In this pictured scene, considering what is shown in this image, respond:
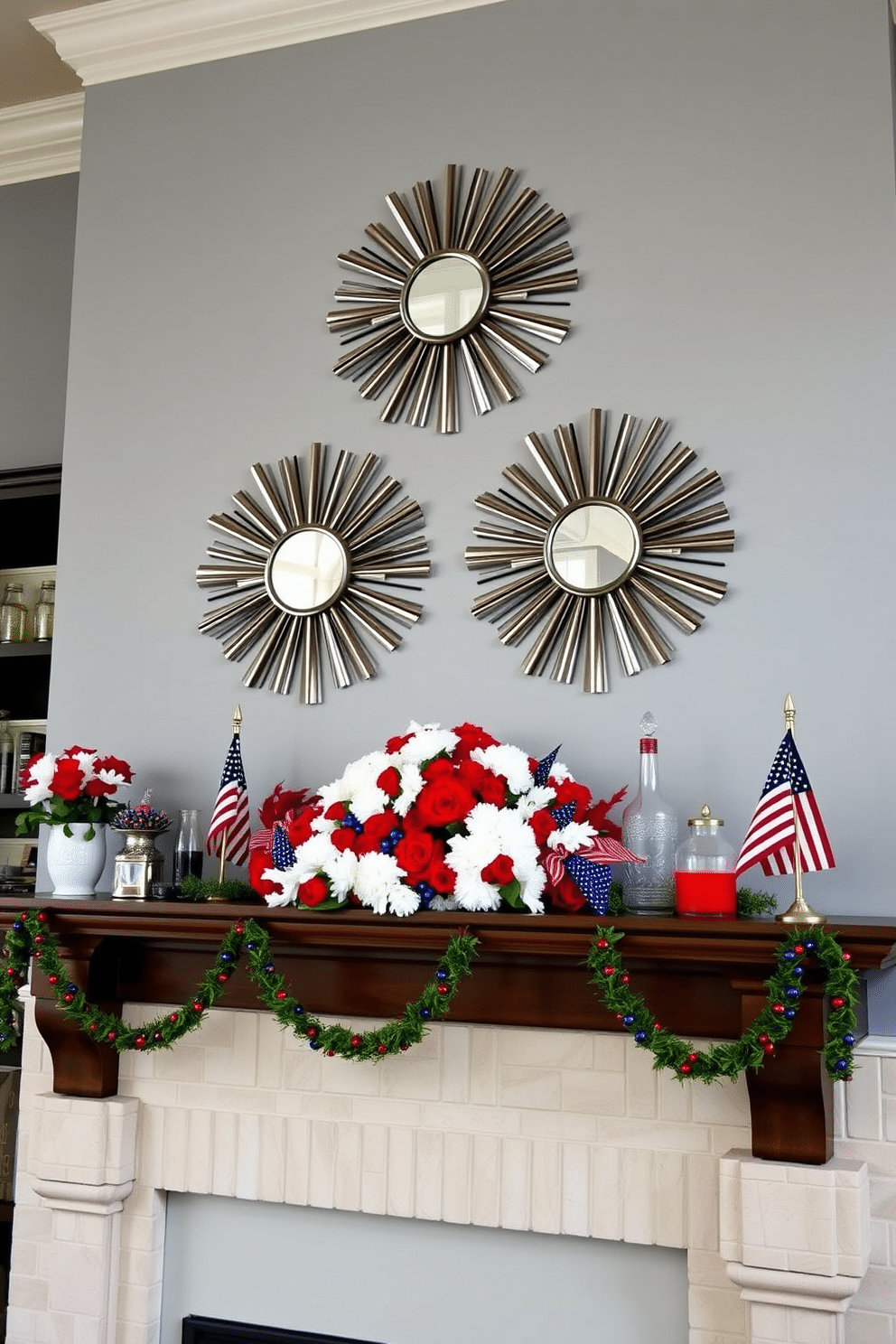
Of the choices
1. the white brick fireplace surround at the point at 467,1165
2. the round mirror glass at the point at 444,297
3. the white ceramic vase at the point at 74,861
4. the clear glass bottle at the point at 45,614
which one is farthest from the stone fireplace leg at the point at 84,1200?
the round mirror glass at the point at 444,297

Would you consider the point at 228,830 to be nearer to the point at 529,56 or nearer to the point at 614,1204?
the point at 614,1204

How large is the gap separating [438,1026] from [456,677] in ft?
2.38

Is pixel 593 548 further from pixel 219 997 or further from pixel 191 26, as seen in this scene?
pixel 191 26

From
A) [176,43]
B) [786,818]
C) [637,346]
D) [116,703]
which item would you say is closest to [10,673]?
[116,703]

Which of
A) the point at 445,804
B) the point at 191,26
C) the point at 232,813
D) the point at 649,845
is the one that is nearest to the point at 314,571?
the point at 232,813

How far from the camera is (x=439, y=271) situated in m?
2.87

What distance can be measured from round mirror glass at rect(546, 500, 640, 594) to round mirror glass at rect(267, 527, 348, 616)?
494 millimetres

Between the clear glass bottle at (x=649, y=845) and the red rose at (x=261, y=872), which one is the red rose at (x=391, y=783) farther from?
the clear glass bottle at (x=649, y=845)

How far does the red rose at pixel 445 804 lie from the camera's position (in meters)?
2.29

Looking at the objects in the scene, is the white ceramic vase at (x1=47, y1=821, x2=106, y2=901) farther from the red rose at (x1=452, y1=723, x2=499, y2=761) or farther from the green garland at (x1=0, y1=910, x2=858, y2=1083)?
the red rose at (x1=452, y1=723, x2=499, y2=761)

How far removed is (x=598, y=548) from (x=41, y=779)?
128 cm

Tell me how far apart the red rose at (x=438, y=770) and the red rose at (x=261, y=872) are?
1.20 ft

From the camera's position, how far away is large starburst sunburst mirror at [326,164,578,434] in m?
2.77

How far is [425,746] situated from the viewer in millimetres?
2391
